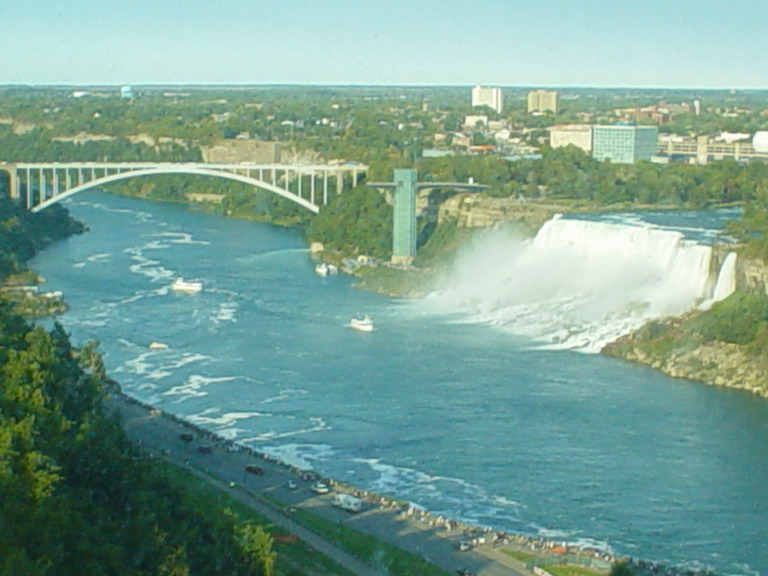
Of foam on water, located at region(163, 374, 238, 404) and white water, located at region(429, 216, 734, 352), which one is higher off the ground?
white water, located at region(429, 216, 734, 352)

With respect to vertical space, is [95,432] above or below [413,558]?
above

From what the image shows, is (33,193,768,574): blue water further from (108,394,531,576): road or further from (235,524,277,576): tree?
(235,524,277,576): tree

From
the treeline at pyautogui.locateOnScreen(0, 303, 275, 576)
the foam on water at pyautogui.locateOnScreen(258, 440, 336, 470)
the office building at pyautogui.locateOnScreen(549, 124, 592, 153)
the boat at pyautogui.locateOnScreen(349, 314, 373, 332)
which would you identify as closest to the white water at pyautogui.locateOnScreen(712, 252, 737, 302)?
the boat at pyautogui.locateOnScreen(349, 314, 373, 332)

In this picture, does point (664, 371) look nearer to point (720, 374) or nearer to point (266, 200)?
point (720, 374)

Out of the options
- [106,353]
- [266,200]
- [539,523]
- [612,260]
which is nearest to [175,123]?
[266,200]

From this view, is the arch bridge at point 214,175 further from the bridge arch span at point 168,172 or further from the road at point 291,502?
the road at point 291,502

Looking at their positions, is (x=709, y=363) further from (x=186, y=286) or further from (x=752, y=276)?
(x=186, y=286)

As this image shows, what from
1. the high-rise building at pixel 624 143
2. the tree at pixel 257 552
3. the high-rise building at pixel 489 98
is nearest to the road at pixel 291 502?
the tree at pixel 257 552
